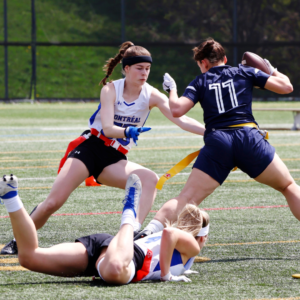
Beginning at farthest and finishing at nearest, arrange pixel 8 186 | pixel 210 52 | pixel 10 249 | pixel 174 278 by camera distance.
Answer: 1. pixel 10 249
2. pixel 210 52
3. pixel 174 278
4. pixel 8 186

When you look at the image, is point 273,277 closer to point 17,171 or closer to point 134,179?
point 134,179

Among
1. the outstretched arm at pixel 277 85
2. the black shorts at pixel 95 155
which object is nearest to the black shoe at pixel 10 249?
the black shorts at pixel 95 155

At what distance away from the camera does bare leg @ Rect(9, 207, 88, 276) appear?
149 inches

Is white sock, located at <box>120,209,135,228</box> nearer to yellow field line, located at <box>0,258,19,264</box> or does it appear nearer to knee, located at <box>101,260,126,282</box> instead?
knee, located at <box>101,260,126,282</box>

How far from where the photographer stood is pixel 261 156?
448 centimetres

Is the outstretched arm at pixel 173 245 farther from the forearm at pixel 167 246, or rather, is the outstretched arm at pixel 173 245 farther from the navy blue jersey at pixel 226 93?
the navy blue jersey at pixel 226 93

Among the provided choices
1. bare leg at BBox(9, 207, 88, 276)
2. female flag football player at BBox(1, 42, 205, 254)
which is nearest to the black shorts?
female flag football player at BBox(1, 42, 205, 254)

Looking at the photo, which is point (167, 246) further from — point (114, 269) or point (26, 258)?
point (26, 258)

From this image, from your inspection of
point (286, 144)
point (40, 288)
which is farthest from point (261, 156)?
point (286, 144)

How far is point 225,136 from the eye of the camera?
4.54 meters

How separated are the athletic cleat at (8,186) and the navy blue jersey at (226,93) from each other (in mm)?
1610

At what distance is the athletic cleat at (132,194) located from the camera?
171 inches

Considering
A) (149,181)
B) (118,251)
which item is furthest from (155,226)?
(118,251)

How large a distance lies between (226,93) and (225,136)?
35cm
